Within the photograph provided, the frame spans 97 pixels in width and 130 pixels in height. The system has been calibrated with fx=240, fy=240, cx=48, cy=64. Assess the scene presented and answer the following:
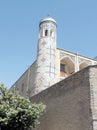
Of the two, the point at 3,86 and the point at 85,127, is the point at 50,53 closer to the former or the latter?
the point at 3,86

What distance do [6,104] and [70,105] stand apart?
309 cm

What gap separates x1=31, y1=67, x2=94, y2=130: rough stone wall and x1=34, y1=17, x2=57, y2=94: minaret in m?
4.83

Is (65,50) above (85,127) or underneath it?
above

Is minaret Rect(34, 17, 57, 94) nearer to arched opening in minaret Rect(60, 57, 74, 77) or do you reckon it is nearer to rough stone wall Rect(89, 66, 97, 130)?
arched opening in minaret Rect(60, 57, 74, 77)

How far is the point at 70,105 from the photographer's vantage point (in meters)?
11.7

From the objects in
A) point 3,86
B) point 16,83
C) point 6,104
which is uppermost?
point 16,83

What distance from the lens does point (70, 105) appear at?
38.4ft

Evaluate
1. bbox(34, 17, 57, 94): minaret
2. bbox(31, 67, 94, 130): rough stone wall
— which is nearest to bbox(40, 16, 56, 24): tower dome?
bbox(34, 17, 57, 94): minaret

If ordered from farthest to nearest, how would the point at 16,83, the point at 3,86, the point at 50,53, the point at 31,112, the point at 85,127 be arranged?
1. the point at 16,83
2. the point at 50,53
3. the point at 3,86
4. the point at 31,112
5. the point at 85,127

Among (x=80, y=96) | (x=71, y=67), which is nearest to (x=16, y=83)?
(x=71, y=67)

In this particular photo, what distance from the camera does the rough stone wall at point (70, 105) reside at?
10707 millimetres

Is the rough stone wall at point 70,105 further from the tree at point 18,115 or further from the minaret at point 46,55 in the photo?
the minaret at point 46,55

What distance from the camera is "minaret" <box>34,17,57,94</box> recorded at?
18984 millimetres

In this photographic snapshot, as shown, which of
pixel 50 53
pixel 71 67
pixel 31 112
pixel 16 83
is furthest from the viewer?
pixel 16 83
